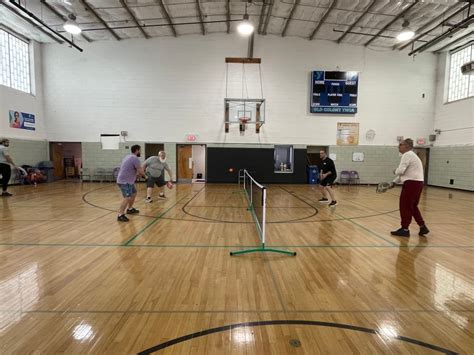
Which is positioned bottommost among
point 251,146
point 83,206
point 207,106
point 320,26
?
point 83,206

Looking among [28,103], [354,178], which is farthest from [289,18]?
[28,103]

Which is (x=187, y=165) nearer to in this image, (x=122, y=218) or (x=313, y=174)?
(x=313, y=174)

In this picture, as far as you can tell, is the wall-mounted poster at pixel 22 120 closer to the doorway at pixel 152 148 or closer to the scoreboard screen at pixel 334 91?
the doorway at pixel 152 148

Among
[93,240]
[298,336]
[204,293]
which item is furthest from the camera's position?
[93,240]

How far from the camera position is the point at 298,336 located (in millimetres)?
2650

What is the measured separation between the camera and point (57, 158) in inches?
741

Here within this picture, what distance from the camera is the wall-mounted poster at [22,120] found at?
15.1 m

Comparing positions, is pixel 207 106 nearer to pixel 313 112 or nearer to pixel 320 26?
pixel 313 112

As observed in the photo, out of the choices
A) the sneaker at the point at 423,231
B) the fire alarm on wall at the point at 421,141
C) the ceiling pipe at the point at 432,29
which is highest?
the ceiling pipe at the point at 432,29

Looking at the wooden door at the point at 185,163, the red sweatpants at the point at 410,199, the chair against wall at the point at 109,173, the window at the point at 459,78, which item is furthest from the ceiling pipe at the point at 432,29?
the chair against wall at the point at 109,173

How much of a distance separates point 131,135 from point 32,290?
1518cm

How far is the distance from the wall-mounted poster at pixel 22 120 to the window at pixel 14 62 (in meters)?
1.42

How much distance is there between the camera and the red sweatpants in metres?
5.89

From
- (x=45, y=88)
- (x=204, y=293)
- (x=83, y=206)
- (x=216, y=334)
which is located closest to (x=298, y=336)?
(x=216, y=334)
